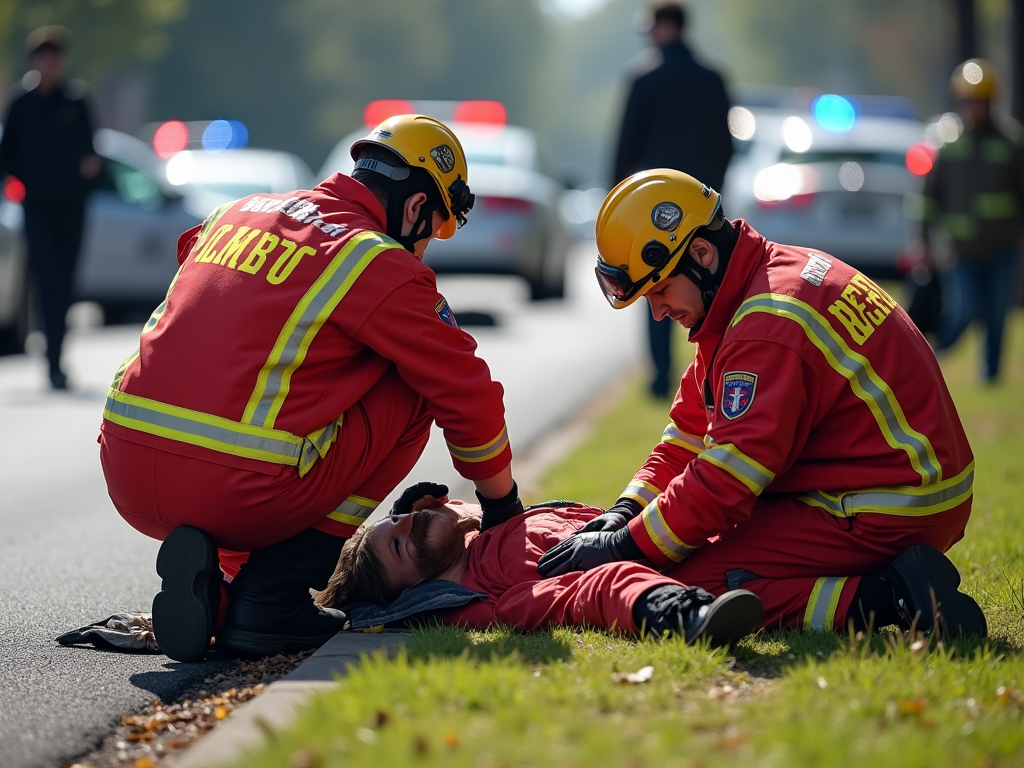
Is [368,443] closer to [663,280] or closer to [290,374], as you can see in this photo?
[290,374]

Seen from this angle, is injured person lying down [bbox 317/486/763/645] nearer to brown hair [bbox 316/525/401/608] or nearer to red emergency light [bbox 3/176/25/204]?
brown hair [bbox 316/525/401/608]

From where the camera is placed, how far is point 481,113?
22.0 metres

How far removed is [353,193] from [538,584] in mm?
1364

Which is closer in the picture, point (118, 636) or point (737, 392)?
point (737, 392)

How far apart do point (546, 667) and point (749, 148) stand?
15.8m

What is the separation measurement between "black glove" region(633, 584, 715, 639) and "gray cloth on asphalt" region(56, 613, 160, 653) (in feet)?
4.94

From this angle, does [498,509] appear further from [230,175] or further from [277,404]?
[230,175]

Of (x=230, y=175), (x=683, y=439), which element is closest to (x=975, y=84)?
(x=683, y=439)

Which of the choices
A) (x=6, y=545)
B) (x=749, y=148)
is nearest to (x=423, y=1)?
(x=749, y=148)

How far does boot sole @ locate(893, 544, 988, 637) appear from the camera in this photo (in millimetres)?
4234

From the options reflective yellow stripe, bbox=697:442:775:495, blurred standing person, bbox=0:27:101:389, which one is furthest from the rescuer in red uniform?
blurred standing person, bbox=0:27:101:389

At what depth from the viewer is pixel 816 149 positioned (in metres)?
16.3

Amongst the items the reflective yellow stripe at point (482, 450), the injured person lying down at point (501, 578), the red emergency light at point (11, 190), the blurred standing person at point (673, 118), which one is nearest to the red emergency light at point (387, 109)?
the red emergency light at point (11, 190)

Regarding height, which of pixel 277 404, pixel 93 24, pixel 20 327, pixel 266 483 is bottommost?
pixel 20 327
